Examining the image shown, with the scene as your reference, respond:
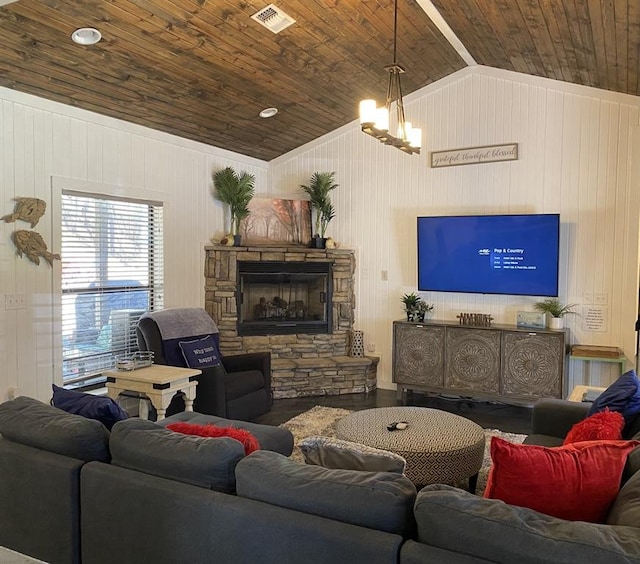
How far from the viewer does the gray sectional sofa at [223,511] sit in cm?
141

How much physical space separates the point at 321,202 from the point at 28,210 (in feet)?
10.4

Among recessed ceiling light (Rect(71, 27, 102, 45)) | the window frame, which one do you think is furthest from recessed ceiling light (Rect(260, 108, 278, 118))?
recessed ceiling light (Rect(71, 27, 102, 45))

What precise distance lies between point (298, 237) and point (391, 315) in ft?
4.72

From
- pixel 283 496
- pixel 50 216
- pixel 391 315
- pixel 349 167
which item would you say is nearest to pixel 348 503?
pixel 283 496

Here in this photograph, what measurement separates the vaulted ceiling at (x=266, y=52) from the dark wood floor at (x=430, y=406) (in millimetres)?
2894

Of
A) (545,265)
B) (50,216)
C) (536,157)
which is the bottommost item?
(545,265)

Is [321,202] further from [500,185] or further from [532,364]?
→ [532,364]

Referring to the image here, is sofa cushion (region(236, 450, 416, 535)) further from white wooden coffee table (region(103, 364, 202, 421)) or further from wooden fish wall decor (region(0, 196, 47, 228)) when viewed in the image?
wooden fish wall decor (region(0, 196, 47, 228))

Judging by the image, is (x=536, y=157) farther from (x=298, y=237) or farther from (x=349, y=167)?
(x=298, y=237)

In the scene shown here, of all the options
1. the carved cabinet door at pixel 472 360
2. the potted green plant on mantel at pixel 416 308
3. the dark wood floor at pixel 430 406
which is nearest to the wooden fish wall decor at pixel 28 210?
the dark wood floor at pixel 430 406

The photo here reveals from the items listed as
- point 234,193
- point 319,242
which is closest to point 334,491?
point 234,193

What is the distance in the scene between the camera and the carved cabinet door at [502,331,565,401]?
4.94 metres

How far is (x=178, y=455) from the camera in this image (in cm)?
190

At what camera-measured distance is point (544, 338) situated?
498 cm
